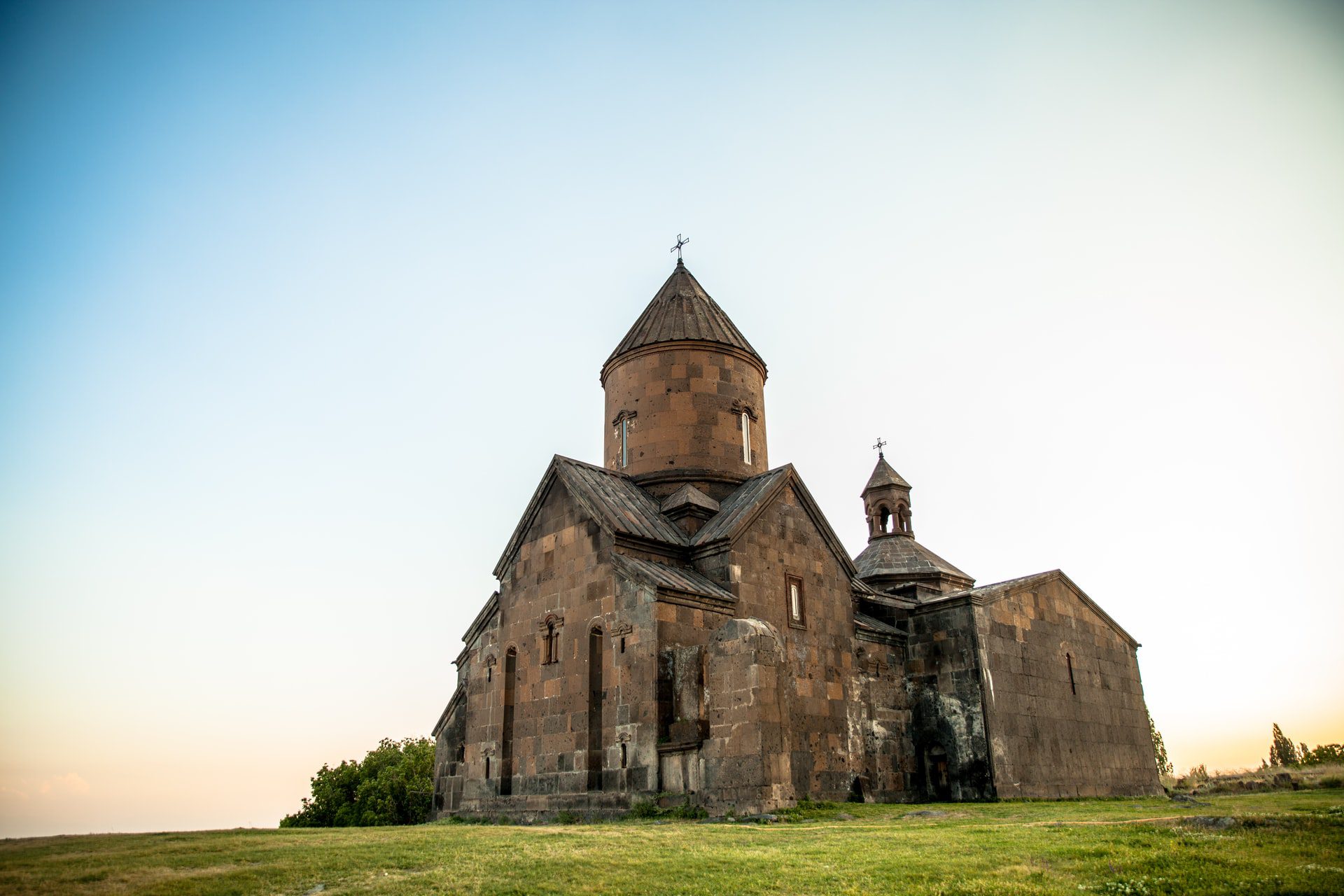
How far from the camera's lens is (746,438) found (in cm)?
1828

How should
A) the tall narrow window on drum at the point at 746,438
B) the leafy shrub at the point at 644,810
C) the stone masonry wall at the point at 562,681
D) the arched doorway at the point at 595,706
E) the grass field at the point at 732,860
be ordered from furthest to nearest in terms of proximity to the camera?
the tall narrow window on drum at the point at 746,438 → the arched doorway at the point at 595,706 → the stone masonry wall at the point at 562,681 → the leafy shrub at the point at 644,810 → the grass field at the point at 732,860

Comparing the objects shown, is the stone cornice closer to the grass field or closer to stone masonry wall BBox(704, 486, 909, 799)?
stone masonry wall BBox(704, 486, 909, 799)

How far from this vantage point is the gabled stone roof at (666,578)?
13.5 metres

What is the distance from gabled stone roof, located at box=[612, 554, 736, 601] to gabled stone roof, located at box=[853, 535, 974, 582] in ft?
29.5

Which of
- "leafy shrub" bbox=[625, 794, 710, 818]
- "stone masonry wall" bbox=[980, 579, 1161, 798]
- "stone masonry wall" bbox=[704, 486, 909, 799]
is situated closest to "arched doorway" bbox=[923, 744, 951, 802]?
"stone masonry wall" bbox=[704, 486, 909, 799]

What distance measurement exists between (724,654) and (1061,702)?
34.5 ft

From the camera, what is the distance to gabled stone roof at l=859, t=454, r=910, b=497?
24.7m

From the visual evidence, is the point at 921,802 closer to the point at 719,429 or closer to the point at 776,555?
the point at 776,555

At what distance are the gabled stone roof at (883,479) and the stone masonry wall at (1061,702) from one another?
18.9ft

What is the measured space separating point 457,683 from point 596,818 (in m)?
6.29

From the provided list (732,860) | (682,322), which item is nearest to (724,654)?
(732,860)

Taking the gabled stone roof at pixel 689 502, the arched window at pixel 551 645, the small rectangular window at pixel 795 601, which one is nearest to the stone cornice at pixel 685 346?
the gabled stone roof at pixel 689 502

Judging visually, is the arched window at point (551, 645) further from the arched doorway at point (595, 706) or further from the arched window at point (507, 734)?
the arched window at point (507, 734)

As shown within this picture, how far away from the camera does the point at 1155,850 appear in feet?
22.1
